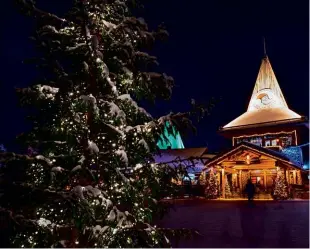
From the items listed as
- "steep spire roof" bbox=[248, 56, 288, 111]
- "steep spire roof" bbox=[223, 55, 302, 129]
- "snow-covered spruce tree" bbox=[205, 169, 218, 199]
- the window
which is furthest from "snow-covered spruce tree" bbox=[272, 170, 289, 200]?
"steep spire roof" bbox=[248, 56, 288, 111]

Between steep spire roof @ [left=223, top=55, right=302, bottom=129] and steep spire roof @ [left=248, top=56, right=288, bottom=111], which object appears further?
steep spire roof @ [left=248, top=56, right=288, bottom=111]

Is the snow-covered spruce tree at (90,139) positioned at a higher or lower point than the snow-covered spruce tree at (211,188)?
higher

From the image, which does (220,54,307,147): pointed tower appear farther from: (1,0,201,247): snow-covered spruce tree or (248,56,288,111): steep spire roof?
(1,0,201,247): snow-covered spruce tree

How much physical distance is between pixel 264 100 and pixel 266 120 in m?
3.35

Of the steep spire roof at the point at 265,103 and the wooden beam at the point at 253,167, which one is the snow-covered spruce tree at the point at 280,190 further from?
the steep spire roof at the point at 265,103

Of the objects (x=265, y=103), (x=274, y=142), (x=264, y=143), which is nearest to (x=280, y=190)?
(x=274, y=142)

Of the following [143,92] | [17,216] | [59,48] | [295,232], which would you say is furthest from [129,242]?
[295,232]

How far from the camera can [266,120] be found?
26453 mm

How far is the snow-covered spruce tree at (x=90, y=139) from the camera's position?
396 cm

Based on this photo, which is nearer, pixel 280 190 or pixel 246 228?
pixel 246 228

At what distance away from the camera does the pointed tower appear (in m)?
25.5

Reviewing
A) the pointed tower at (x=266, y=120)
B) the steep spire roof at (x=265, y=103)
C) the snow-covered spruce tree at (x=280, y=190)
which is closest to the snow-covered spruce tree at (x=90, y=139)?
the snow-covered spruce tree at (x=280, y=190)

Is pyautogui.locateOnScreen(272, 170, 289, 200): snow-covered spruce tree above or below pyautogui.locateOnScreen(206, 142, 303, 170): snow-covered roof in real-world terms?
below

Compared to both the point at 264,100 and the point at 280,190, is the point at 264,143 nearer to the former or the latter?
the point at 264,100
